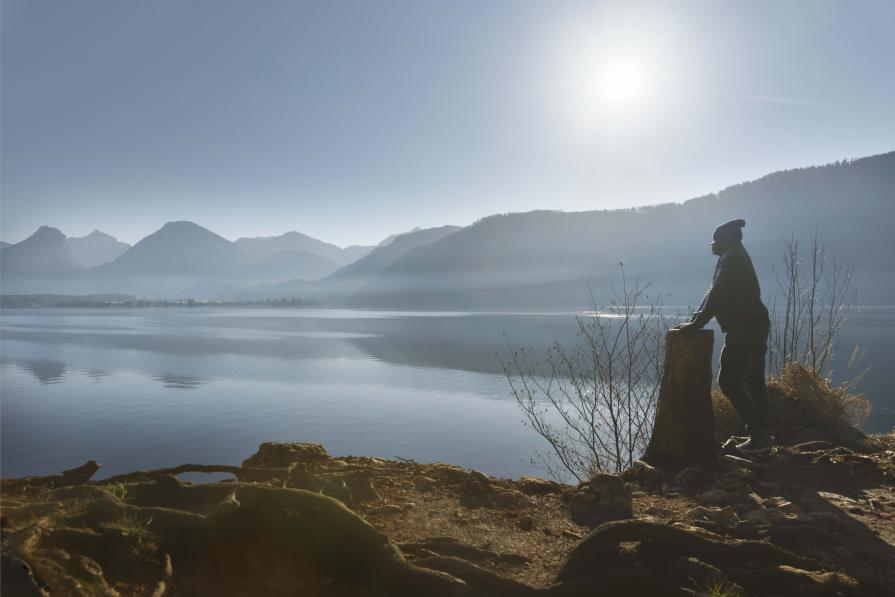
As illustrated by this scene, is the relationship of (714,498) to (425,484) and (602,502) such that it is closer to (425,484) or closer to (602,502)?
(602,502)

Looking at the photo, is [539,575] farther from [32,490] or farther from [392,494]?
[32,490]

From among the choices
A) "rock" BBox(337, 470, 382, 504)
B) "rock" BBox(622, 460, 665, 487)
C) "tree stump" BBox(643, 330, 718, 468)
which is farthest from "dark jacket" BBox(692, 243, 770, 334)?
"rock" BBox(337, 470, 382, 504)

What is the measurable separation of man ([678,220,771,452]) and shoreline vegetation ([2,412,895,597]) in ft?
6.34

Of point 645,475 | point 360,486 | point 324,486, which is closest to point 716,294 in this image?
point 645,475

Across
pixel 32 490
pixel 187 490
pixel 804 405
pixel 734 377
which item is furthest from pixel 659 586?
pixel 804 405

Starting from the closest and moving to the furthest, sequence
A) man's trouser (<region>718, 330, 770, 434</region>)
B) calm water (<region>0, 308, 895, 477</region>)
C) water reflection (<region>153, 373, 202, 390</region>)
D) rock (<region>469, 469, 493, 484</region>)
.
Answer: rock (<region>469, 469, 493, 484</region>) → man's trouser (<region>718, 330, 770, 434</region>) → calm water (<region>0, 308, 895, 477</region>) → water reflection (<region>153, 373, 202, 390</region>)

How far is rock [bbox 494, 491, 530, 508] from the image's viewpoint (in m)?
6.27

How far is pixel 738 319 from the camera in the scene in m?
7.89

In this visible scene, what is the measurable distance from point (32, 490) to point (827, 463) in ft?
35.2

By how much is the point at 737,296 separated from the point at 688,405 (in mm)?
1863

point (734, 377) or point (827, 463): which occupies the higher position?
point (734, 377)

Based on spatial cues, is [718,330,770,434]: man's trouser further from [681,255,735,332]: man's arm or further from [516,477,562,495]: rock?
[516,477,562,495]: rock

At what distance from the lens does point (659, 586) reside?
397cm

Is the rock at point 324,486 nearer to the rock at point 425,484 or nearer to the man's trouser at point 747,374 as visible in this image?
the rock at point 425,484
